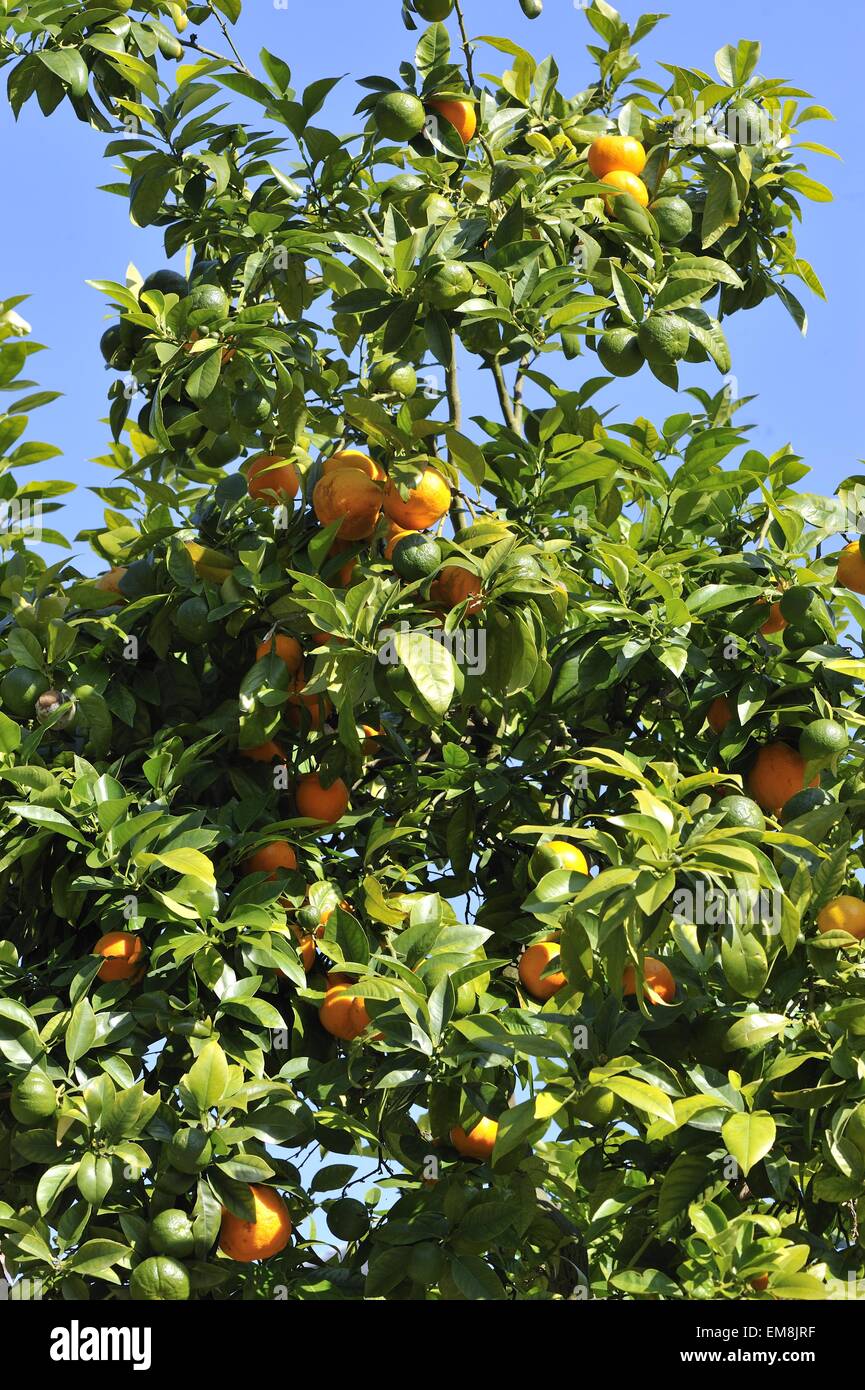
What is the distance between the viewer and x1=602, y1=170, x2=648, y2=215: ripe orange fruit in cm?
328

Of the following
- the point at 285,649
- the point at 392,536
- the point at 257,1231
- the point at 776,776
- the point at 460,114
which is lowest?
the point at 257,1231

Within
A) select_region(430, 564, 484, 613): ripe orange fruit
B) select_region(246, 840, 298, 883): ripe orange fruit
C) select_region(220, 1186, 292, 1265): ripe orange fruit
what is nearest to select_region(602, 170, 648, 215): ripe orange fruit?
select_region(430, 564, 484, 613): ripe orange fruit

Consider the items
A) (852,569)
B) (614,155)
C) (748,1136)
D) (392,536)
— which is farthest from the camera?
(614,155)

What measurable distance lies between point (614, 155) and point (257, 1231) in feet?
7.78

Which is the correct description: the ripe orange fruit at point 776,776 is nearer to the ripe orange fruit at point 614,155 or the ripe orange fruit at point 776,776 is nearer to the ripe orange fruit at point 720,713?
the ripe orange fruit at point 720,713

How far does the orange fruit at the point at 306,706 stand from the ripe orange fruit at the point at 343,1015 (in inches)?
22.1

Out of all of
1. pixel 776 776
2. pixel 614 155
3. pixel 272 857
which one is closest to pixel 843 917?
pixel 776 776

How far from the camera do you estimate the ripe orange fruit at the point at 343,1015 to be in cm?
269

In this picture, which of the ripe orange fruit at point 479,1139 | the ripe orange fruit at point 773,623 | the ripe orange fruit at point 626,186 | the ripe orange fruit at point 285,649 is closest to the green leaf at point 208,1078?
the ripe orange fruit at point 479,1139

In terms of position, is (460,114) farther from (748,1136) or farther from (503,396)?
(748,1136)

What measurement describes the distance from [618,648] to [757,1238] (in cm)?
107

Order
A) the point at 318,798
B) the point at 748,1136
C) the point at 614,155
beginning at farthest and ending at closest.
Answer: the point at 614,155 → the point at 318,798 → the point at 748,1136

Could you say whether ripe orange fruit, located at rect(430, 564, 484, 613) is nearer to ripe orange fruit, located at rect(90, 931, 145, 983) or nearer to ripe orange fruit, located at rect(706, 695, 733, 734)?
ripe orange fruit, located at rect(706, 695, 733, 734)

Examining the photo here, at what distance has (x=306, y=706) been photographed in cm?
306
